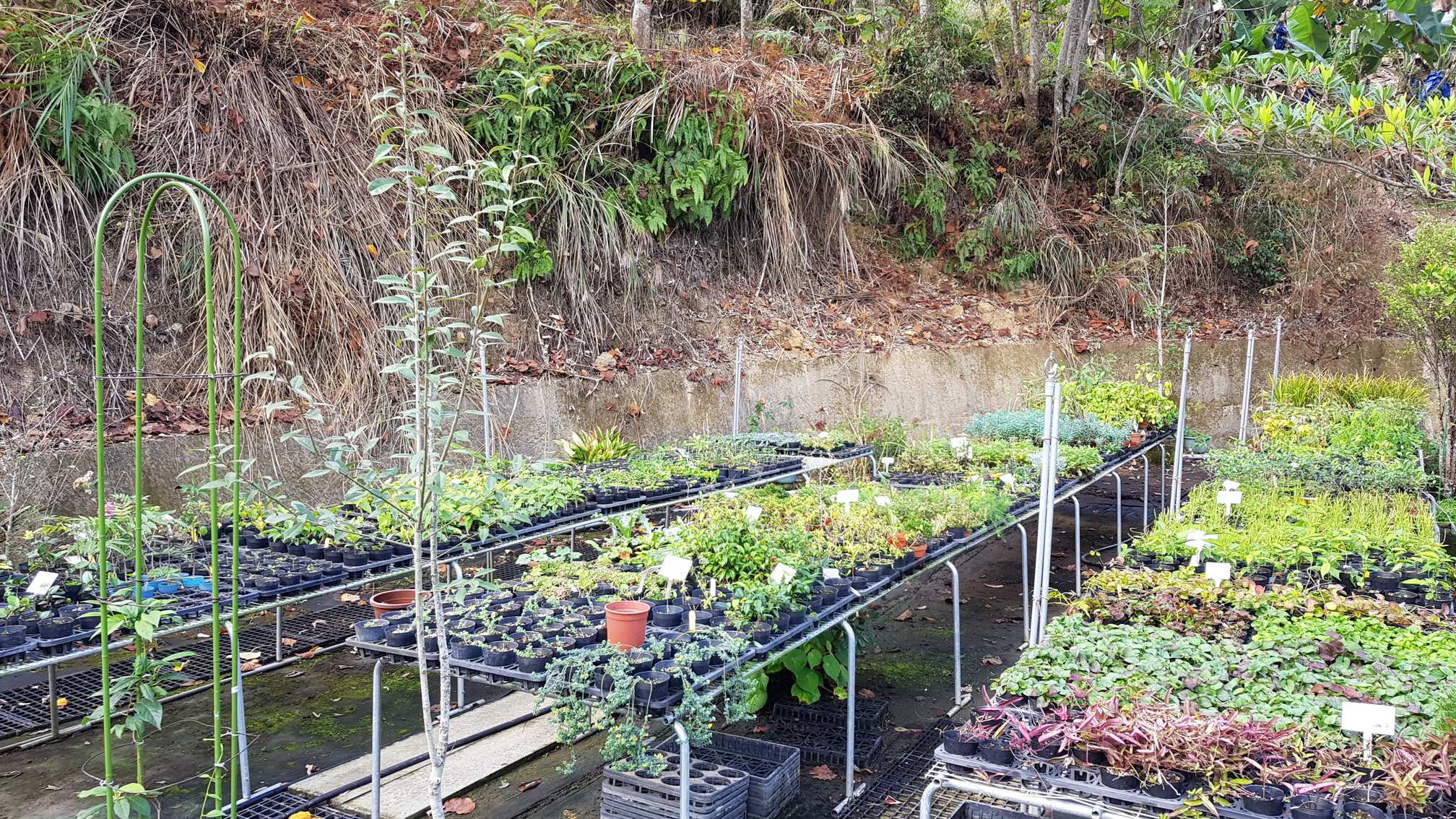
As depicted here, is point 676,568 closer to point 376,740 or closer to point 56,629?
point 376,740

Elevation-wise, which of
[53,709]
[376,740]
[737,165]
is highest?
[737,165]

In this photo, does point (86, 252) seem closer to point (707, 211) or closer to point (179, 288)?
point (179, 288)

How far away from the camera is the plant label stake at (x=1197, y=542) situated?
441 cm

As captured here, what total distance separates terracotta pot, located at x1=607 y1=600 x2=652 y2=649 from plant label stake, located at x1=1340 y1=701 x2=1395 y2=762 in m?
2.05

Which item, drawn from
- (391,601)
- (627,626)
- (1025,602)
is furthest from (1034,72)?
(627,626)

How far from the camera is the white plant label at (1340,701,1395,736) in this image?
2580 millimetres

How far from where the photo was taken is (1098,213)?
12.8 m

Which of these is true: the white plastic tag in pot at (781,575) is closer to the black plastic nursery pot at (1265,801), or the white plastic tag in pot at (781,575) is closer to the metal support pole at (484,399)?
the metal support pole at (484,399)

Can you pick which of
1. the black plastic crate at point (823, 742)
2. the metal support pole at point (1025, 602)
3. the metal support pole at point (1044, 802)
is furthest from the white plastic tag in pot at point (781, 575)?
the metal support pole at point (1025, 602)

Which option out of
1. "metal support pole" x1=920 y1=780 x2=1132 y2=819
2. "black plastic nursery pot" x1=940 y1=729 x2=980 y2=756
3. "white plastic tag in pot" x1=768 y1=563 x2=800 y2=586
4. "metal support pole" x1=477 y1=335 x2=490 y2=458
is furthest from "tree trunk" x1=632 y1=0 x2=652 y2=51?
"metal support pole" x1=920 y1=780 x2=1132 y2=819

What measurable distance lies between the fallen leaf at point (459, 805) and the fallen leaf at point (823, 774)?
52.8 inches

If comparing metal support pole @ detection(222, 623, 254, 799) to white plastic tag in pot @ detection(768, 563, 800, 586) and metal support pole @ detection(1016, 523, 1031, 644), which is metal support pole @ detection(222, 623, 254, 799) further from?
metal support pole @ detection(1016, 523, 1031, 644)

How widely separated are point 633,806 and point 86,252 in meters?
6.09

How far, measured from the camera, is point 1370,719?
8.50 ft
